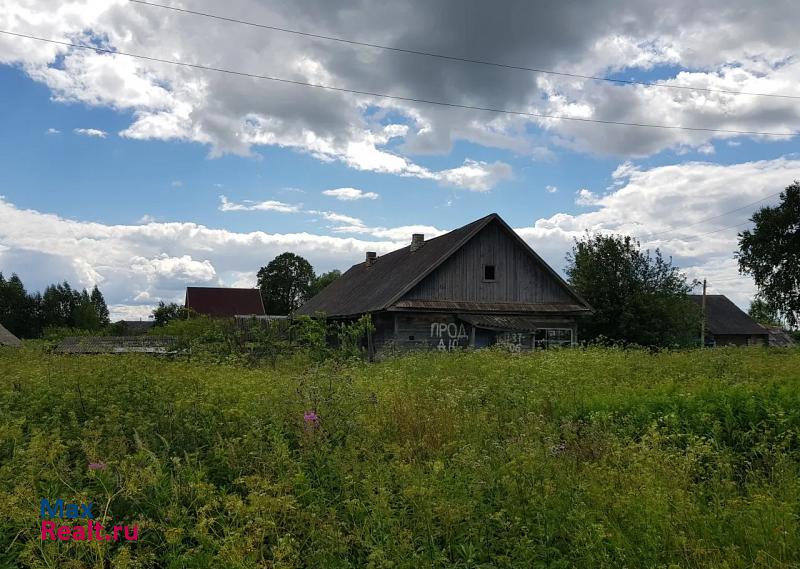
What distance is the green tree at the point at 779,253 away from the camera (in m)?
38.0

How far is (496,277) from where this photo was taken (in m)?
24.2

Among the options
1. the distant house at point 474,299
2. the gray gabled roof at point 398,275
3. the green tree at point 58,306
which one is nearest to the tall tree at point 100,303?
the green tree at point 58,306

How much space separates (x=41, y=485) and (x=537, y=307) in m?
21.6

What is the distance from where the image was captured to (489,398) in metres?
7.87

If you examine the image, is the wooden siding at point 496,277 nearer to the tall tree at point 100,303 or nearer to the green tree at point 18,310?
the green tree at point 18,310

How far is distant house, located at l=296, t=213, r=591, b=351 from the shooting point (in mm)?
22391

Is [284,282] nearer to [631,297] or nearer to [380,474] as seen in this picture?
[631,297]

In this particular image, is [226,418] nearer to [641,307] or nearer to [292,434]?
[292,434]

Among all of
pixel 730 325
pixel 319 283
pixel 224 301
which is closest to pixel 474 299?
pixel 730 325

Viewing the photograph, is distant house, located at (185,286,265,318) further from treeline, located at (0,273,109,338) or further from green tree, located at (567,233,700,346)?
green tree, located at (567,233,700,346)

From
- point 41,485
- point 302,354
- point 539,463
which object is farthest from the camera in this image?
point 302,354

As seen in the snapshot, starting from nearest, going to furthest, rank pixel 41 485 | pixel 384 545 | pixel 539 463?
pixel 384 545 → pixel 41 485 → pixel 539 463

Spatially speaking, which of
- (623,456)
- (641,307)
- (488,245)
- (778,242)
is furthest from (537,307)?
(778,242)

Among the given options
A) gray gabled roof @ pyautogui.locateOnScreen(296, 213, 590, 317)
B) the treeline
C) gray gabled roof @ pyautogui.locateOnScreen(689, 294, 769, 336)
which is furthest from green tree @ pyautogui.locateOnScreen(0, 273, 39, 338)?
gray gabled roof @ pyautogui.locateOnScreen(689, 294, 769, 336)
